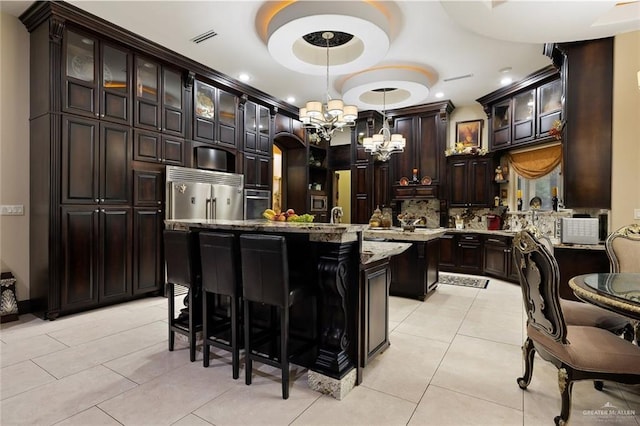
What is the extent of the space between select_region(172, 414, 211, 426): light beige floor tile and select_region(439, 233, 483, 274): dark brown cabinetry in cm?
554

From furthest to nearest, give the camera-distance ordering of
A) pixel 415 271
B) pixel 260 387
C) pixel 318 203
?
pixel 318 203
pixel 415 271
pixel 260 387

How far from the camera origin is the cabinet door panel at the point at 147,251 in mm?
4293

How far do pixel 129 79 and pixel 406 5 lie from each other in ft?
11.4

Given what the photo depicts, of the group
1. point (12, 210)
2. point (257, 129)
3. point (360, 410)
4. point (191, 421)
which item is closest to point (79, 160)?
point (12, 210)

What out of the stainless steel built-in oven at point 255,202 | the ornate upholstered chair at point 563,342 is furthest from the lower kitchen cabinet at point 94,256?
the ornate upholstered chair at point 563,342

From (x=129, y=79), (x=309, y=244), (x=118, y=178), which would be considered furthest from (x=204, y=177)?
(x=309, y=244)

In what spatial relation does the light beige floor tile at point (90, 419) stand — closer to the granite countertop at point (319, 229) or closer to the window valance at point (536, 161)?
the granite countertop at point (319, 229)

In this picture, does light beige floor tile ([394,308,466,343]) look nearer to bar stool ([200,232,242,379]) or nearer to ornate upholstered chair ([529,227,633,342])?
ornate upholstered chair ([529,227,633,342])

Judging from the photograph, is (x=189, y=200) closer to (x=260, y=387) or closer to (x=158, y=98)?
(x=158, y=98)

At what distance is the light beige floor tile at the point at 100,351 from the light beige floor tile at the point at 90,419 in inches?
26.0

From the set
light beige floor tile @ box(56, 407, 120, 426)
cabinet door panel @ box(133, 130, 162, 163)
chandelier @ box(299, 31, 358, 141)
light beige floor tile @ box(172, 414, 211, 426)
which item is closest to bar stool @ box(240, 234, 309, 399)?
light beige floor tile @ box(172, 414, 211, 426)

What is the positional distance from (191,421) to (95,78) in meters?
3.92

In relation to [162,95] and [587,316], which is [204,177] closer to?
[162,95]

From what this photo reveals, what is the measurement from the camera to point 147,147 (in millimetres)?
4383
